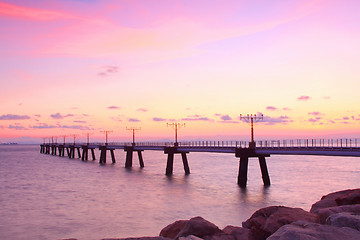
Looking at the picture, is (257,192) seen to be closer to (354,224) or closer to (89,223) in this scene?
(89,223)

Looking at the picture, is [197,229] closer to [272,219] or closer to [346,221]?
[272,219]

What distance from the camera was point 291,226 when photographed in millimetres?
9688

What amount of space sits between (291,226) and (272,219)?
2351 mm

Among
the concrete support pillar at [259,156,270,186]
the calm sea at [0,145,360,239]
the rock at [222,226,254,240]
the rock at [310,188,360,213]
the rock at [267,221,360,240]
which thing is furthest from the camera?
the concrete support pillar at [259,156,270,186]

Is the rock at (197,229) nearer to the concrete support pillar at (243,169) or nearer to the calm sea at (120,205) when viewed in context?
the calm sea at (120,205)

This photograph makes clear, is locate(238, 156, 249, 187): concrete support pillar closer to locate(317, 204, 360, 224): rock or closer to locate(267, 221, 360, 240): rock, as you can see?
locate(317, 204, 360, 224): rock

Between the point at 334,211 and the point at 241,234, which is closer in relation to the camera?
the point at 334,211

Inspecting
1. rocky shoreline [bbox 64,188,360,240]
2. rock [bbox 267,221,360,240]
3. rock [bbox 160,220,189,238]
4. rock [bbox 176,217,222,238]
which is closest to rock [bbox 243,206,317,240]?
rocky shoreline [bbox 64,188,360,240]

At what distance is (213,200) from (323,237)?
25.1 meters

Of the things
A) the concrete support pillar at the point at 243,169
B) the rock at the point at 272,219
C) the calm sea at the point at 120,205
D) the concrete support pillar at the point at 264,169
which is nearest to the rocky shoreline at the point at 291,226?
the rock at the point at 272,219

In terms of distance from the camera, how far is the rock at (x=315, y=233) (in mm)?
8711

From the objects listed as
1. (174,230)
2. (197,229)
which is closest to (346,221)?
(197,229)

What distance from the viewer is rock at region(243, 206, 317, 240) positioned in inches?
462

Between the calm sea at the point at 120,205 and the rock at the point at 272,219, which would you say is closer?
the rock at the point at 272,219
